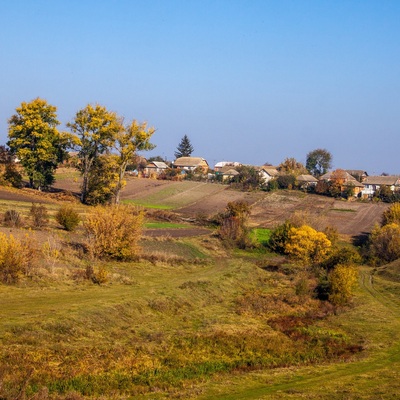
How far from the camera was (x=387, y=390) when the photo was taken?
19.0m

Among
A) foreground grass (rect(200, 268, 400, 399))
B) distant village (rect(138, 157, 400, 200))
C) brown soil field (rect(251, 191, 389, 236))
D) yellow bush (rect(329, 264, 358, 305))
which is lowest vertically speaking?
foreground grass (rect(200, 268, 400, 399))

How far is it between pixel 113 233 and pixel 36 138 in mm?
32372

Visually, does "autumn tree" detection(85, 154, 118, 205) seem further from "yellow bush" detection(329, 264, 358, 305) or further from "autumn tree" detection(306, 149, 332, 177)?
"autumn tree" detection(306, 149, 332, 177)

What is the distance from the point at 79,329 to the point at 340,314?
16.1 metres

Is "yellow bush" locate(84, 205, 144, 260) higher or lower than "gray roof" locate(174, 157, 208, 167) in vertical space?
lower

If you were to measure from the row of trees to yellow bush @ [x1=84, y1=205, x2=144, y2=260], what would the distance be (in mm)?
27525

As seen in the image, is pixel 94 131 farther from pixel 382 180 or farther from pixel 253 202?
pixel 382 180

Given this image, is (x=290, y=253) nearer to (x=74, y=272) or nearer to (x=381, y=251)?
(x=381, y=251)

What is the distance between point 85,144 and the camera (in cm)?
6756

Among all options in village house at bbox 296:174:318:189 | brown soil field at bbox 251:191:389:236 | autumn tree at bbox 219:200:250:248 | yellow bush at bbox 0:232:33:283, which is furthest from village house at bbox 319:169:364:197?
yellow bush at bbox 0:232:33:283

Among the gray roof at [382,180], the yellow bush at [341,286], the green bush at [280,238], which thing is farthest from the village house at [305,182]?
the yellow bush at [341,286]

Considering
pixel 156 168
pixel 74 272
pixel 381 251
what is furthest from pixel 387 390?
pixel 156 168

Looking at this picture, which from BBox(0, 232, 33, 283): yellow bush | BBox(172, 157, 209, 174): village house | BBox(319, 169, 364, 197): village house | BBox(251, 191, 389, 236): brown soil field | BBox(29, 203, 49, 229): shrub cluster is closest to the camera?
BBox(0, 232, 33, 283): yellow bush

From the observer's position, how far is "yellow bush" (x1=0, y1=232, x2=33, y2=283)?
28141mm
